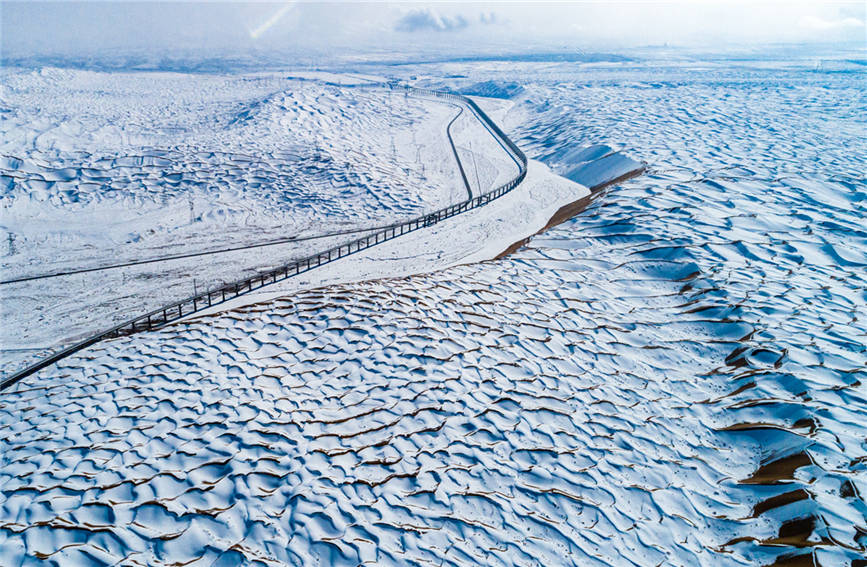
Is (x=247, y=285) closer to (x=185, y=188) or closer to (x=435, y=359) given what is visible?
(x=435, y=359)

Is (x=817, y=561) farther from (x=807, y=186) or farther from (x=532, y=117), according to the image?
(x=532, y=117)

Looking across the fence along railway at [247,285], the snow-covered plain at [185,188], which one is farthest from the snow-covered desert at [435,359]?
the fence along railway at [247,285]

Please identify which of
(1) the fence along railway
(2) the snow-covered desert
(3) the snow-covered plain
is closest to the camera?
(2) the snow-covered desert

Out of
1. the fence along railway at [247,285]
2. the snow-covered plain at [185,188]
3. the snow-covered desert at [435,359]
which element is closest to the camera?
the snow-covered desert at [435,359]

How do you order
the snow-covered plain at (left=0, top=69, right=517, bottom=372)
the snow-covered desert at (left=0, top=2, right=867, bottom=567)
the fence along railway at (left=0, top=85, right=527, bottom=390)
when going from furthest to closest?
the snow-covered plain at (left=0, top=69, right=517, bottom=372) → the fence along railway at (left=0, top=85, right=527, bottom=390) → the snow-covered desert at (left=0, top=2, right=867, bottom=567)

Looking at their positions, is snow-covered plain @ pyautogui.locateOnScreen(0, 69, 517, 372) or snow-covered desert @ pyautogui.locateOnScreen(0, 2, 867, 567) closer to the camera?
snow-covered desert @ pyautogui.locateOnScreen(0, 2, 867, 567)

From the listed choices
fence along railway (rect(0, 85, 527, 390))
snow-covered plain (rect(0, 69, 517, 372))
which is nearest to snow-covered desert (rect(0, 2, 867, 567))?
snow-covered plain (rect(0, 69, 517, 372))

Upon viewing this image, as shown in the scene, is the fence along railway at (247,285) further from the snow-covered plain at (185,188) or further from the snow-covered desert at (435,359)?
the snow-covered plain at (185,188)

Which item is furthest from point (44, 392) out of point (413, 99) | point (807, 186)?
point (413, 99)

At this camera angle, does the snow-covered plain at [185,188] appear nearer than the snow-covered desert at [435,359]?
No

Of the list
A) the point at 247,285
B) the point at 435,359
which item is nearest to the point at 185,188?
the point at 247,285

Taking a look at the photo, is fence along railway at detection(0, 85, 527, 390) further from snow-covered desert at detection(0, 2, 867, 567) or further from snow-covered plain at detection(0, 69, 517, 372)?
snow-covered plain at detection(0, 69, 517, 372)
